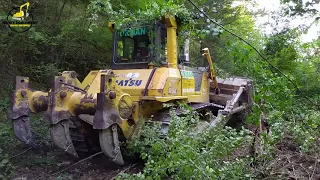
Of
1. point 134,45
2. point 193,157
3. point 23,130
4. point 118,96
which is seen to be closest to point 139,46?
point 134,45

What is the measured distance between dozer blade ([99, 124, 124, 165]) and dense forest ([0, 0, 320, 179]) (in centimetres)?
31

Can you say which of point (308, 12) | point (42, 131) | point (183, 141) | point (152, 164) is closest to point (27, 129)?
point (42, 131)

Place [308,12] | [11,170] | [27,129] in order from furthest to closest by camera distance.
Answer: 1. [308,12]
2. [27,129]
3. [11,170]

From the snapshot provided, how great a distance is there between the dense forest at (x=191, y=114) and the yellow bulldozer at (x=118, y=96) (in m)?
0.35

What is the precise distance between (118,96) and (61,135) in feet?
3.20

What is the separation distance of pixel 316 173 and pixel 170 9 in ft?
10.8

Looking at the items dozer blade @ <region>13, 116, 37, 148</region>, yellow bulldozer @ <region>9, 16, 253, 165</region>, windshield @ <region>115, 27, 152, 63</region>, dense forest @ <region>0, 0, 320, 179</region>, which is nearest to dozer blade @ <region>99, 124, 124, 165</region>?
yellow bulldozer @ <region>9, 16, 253, 165</region>

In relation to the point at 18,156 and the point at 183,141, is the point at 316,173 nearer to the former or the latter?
the point at 183,141

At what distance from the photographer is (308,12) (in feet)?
35.5

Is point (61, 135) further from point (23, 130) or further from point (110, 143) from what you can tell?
point (23, 130)

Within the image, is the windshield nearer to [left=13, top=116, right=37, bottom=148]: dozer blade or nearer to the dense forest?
the dense forest

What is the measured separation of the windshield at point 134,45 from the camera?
6.10 m

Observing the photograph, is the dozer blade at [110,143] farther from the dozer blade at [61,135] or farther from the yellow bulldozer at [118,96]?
the dozer blade at [61,135]

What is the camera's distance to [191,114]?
4645mm
